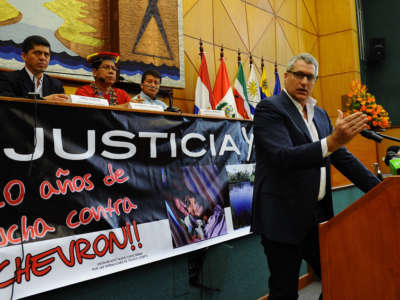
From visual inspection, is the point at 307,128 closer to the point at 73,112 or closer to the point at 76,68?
the point at 73,112

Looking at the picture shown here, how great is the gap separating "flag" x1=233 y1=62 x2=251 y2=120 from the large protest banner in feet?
7.56

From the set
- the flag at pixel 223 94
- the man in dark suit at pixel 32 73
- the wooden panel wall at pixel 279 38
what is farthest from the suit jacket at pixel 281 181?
the flag at pixel 223 94

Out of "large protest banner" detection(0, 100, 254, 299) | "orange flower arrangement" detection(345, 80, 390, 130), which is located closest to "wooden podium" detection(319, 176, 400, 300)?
"large protest banner" detection(0, 100, 254, 299)

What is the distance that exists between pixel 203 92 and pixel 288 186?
2.90 meters

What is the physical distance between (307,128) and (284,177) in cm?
23

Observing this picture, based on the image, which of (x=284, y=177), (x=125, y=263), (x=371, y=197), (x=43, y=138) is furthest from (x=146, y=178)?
(x=371, y=197)

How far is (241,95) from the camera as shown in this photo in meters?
4.54

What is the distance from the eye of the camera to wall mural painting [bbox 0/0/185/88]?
2.84 m

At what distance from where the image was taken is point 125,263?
63.4 inches

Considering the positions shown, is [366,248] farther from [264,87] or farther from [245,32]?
[245,32]

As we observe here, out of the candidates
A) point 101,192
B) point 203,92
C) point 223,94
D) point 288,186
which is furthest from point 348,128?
point 223,94

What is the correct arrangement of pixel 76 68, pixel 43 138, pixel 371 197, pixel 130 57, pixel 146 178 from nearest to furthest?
pixel 371 197 < pixel 43 138 < pixel 146 178 < pixel 76 68 < pixel 130 57

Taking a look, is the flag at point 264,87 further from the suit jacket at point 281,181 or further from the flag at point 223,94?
the suit jacket at point 281,181

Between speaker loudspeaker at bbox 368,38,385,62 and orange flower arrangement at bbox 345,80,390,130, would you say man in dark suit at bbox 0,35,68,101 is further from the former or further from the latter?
speaker loudspeaker at bbox 368,38,385,62
